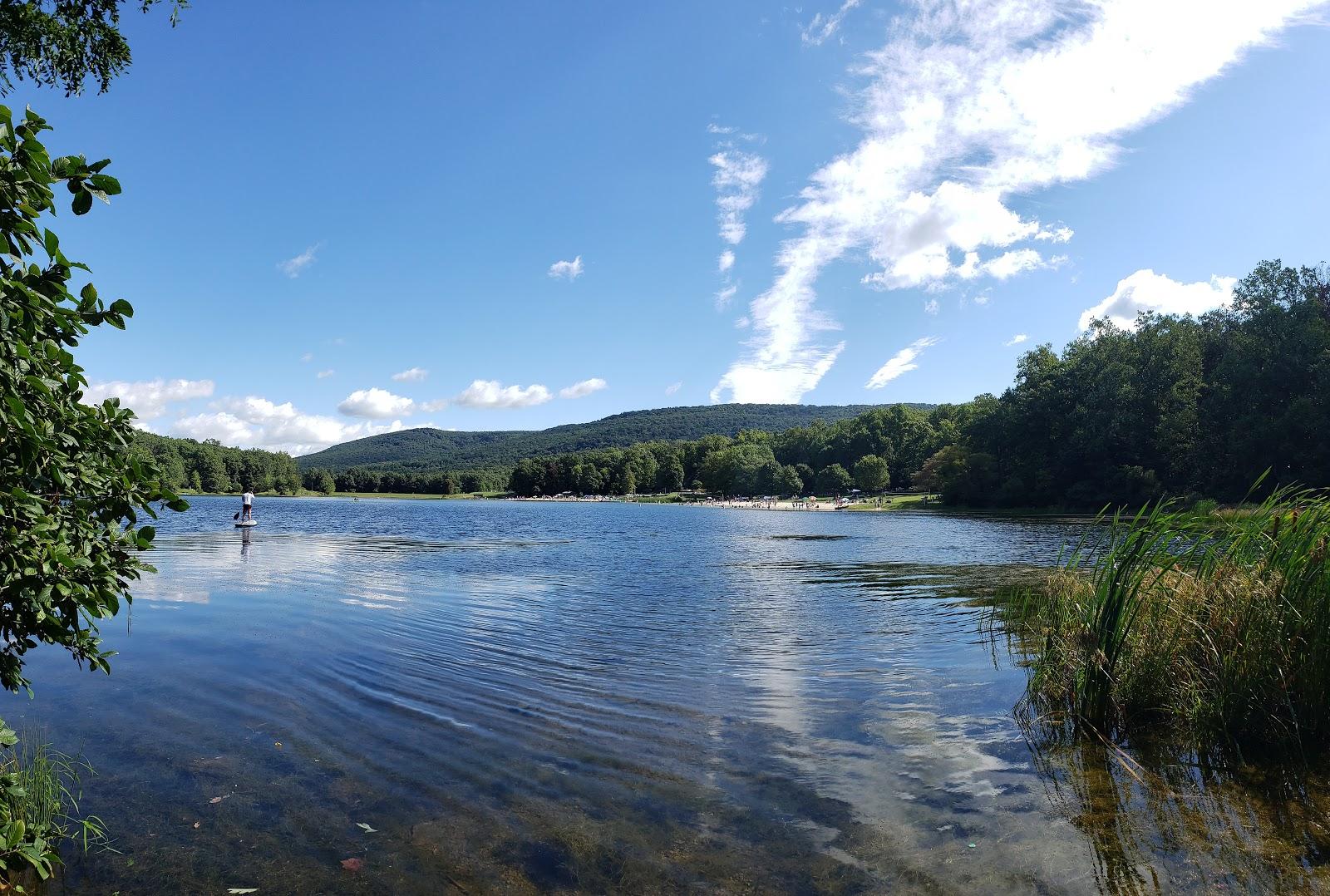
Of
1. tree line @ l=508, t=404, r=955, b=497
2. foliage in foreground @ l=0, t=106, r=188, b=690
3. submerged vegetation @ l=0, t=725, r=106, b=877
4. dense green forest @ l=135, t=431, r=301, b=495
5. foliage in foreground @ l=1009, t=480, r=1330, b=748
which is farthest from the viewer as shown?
dense green forest @ l=135, t=431, r=301, b=495

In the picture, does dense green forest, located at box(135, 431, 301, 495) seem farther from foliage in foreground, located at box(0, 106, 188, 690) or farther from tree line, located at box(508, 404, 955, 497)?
foliage in foreground, located at box(0, 106, 188, 690)

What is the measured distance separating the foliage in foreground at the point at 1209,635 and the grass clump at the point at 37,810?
8421 millimetres

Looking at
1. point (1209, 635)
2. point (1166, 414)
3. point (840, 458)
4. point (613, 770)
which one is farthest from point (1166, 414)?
point (840, 458)

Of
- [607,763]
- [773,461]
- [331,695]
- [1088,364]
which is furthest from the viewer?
[773,461]

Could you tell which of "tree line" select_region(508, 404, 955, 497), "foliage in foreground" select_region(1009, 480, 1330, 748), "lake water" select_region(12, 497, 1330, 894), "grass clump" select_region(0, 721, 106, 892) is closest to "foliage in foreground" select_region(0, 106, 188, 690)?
"grass clump" select_region(0, 721, 106, 892)

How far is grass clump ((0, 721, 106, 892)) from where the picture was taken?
3.54m

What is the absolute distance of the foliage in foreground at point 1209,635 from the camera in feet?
20.7

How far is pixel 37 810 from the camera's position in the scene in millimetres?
5258

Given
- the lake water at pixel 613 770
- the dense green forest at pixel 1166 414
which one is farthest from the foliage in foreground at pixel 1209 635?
the dense green forest at pixel 1166 414

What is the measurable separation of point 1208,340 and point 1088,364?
1183 centimetres

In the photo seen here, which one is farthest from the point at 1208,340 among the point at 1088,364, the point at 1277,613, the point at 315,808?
the point at 315,808

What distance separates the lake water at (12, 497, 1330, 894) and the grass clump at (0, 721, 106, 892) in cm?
20

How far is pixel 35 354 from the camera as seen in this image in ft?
10.9

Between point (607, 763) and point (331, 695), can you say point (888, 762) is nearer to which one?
point (607, 763)
